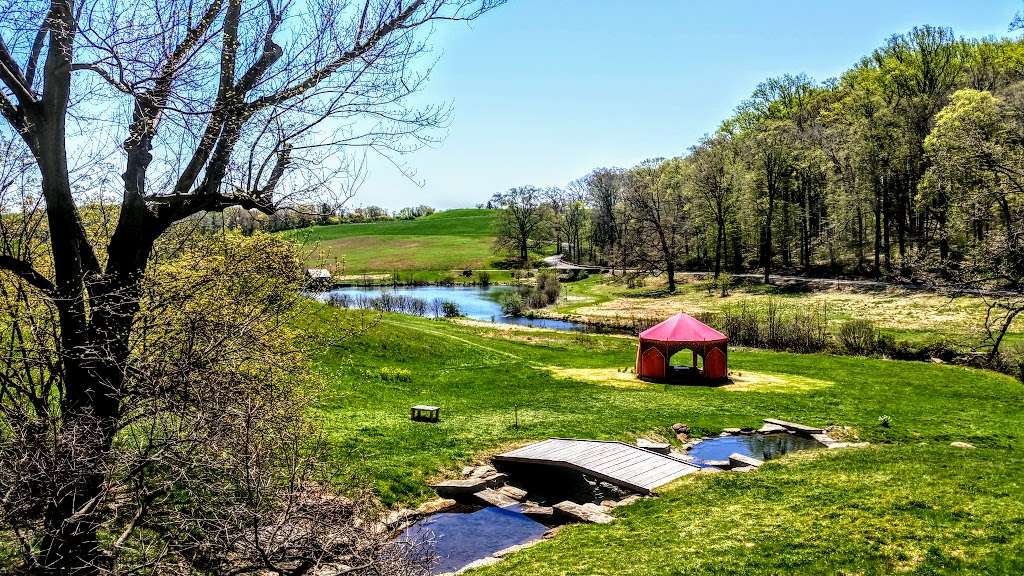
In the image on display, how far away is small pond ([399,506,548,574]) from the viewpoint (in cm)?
1099

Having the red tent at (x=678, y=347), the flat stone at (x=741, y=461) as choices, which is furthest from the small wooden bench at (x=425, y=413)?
the red tent at (x=678, y=347)

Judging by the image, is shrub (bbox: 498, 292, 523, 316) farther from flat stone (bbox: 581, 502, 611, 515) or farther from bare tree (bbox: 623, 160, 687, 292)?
flat stone (bbox: 581, 502, 611, 515)

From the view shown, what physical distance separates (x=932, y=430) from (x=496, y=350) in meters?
18.0

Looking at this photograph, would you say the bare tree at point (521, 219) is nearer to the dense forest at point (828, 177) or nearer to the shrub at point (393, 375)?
the dense forest at point (828, 177)

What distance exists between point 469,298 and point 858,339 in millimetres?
41489

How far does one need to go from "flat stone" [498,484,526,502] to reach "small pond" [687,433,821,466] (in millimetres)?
4770

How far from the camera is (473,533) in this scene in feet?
39.5

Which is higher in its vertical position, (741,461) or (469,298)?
(469,298)

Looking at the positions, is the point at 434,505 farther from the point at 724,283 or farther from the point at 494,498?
the point at 724,283

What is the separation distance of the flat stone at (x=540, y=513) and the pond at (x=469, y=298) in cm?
2820

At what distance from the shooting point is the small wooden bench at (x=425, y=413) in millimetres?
17922

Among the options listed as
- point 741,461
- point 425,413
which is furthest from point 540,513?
point 425,413

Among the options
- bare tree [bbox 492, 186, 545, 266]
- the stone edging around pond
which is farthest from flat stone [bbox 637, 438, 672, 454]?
bare tree [bbox 492, 186, 545, 266]

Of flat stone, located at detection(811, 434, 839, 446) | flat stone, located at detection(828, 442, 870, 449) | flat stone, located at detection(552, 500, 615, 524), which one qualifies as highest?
flat stone, located at detection(552, 500, 615, 524)
